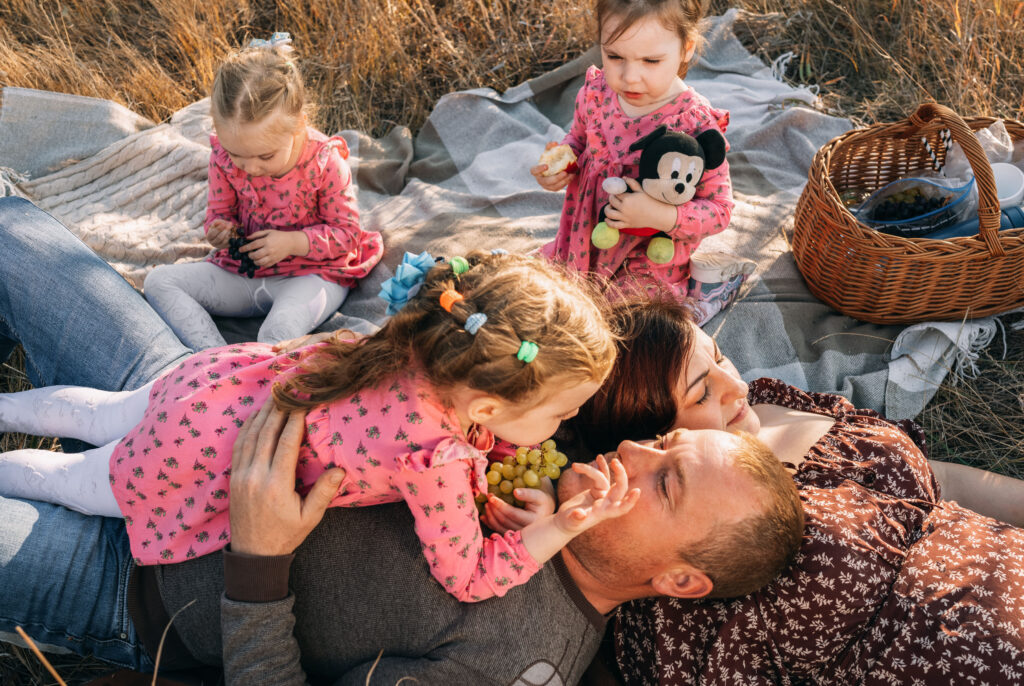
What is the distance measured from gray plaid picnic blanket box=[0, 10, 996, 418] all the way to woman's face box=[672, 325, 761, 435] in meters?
0.94

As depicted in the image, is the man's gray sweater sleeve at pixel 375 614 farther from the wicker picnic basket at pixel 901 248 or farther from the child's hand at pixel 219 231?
the wicker picnic basket at pixel 901 248

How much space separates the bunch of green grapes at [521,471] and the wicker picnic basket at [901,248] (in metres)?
1.75

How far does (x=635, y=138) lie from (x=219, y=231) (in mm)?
1860

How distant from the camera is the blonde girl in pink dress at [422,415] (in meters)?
1.79

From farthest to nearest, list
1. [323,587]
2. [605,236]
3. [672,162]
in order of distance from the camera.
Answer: [605,236] < [672,162] < [323,587]

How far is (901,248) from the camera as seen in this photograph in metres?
Result: 3.06

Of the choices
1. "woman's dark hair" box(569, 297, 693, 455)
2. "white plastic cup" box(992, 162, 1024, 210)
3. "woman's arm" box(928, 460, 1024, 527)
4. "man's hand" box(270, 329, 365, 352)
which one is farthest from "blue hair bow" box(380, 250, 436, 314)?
"white plastic cup" box(992, 162, 1024, 210)

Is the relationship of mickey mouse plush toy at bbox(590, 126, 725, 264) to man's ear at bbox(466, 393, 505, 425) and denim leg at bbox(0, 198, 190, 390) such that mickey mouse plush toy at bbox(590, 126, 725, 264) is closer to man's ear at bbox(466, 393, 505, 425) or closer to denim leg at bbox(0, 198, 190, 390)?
man's ear at bbox(466, 393, 505, 425)

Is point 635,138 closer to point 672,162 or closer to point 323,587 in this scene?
point 672,162

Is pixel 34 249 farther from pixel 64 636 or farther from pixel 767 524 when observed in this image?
pixel 767 524

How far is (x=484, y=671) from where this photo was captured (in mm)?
1940

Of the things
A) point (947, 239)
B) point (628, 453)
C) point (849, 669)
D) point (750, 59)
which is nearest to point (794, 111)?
point (750, 59)

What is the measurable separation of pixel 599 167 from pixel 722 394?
1184 millimetres

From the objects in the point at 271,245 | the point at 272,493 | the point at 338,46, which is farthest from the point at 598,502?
the point at 338,46
